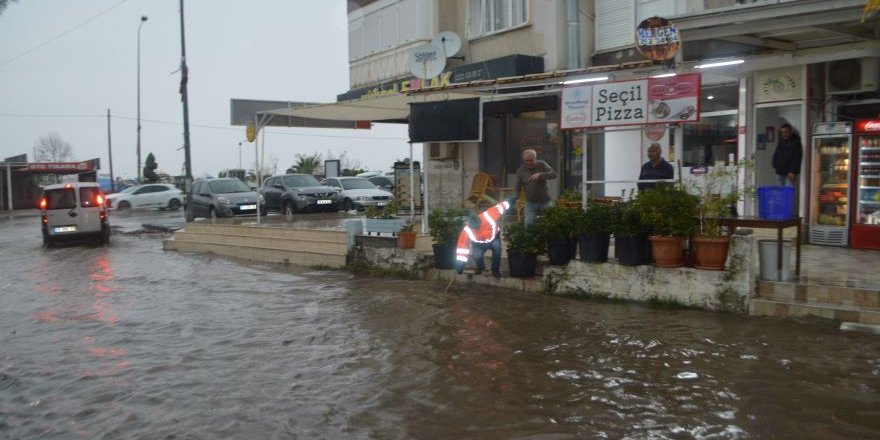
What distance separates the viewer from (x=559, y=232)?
980 centimetres

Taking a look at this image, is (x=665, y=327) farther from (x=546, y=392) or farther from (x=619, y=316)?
(x=546, y=392)

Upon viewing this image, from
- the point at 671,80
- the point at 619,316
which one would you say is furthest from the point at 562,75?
the point at 619,316

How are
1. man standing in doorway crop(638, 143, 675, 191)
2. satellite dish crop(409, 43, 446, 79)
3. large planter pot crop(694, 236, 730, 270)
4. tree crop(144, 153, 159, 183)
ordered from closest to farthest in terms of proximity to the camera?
large planter pot crop(694, 236, 730, 270) < man standing in doorway crop(638, 143, 675, 191) < satellite dish crop(409, 43, 446, 79) < tree crop(144, 153, 159, 183)

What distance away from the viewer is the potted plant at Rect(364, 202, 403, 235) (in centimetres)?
1282

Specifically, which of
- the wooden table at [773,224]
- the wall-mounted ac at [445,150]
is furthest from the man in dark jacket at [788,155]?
the wall-mounted ac at [445,150]

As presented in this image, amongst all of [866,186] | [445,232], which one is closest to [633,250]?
[445,232]

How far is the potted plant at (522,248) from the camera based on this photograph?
1016cm

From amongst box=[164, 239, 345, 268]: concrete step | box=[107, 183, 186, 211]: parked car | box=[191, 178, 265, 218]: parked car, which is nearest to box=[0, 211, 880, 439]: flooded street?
box=[164, 239, 345, 268]: concrete step

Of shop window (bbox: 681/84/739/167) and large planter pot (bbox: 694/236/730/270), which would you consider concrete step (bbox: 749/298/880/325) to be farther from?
shop window (bbox: 681/84/739/167)

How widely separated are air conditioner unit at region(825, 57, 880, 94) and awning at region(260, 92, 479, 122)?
19.2 ft

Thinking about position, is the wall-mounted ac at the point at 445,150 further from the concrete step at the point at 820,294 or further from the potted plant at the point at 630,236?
the concrete step at the point at 820,294

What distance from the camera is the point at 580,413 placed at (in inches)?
218

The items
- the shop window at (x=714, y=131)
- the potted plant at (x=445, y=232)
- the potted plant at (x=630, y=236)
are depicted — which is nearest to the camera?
the potted plant at (x=630, y=236)

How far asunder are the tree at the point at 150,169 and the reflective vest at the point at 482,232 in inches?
2162
